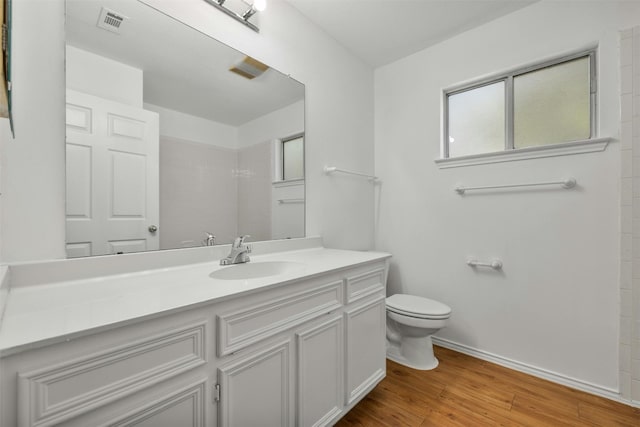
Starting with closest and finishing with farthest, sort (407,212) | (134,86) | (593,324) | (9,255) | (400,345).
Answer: (9,255) → (134,86) → (593,324) → (400,345) → (407,212)

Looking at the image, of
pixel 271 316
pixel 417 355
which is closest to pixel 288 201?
pixel 271 316

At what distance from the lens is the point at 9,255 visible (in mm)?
920

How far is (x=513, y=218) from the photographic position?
75.8 inches

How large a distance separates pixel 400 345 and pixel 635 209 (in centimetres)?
163

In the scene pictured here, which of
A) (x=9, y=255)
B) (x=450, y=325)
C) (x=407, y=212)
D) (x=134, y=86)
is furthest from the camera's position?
(x=407, y=212)

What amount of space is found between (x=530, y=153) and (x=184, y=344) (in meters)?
2.24

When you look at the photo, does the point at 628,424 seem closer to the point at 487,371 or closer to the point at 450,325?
the point at 487,371

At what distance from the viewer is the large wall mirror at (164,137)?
1.08 m

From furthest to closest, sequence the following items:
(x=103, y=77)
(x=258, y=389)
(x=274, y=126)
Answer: (x=274, y=126) < (x=103, y=77) < (x=258, y=389)

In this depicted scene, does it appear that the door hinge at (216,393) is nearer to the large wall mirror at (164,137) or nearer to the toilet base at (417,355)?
the large wall mirror at (164,137)

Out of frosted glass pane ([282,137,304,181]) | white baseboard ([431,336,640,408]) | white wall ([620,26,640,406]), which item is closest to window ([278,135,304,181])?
frosted glass pane ([282,137,304,181])

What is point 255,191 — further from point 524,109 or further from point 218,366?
point 524,109

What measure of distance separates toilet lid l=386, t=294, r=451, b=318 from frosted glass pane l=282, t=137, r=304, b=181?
1.16 m

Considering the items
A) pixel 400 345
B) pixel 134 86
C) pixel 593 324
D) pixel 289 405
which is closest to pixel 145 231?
pixel 134 86
